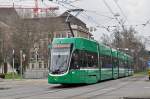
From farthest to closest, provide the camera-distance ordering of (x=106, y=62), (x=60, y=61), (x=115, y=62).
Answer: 1. (x=115, y=62)
2. (x=106, y=62)
3. (x=60, y=61)

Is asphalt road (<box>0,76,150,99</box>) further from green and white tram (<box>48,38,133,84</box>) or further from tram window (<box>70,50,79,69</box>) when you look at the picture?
tram window (<box>70,50,79,69</box>)

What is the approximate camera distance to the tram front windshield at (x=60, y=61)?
3338 cm

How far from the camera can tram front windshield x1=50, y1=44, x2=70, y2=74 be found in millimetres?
33375

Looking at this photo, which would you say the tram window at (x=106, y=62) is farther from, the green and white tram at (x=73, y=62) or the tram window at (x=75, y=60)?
the tram window at (x=75, y=60)

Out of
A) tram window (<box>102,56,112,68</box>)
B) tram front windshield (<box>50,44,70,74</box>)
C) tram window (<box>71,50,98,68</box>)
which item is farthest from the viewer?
tram window (<box>102,56,112,68</box>)

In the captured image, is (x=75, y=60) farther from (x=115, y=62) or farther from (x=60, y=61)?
(x=115, y=62)

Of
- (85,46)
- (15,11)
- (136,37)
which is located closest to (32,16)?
(15,11)

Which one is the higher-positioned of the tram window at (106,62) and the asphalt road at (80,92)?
the tram window at (106,62)

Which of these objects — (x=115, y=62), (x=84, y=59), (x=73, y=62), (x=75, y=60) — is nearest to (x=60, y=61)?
(x=73, y=62)

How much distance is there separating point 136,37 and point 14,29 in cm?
3438

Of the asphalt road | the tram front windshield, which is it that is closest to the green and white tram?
the tram front windshield

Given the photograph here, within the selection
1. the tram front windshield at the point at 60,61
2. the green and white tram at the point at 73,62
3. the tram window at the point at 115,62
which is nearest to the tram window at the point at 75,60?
the green and white tram at the point at 73,62

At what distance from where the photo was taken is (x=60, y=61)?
3353 cm

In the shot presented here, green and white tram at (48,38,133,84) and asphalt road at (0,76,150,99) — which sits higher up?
green and white tram at (48,38,133,84)
